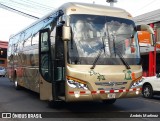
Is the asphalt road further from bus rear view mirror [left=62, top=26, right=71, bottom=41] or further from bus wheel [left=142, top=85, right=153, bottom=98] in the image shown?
bus wheel [left=142, top=85, right=153, bottom=98]

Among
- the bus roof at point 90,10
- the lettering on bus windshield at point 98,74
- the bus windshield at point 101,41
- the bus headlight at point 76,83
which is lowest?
the bus headlight at point 76,83

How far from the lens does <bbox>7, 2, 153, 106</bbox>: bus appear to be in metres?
9.04

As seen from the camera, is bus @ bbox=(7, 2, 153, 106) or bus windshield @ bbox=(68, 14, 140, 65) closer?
bus @ bbox=(7, 2, 153, 106)

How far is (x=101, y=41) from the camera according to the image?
31.2 feet

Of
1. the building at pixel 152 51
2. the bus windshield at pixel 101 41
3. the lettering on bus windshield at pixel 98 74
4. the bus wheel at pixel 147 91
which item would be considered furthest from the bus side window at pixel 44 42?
the building at pixel 152 51

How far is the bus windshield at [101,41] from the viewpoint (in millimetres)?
9234

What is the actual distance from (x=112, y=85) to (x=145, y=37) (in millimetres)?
15321

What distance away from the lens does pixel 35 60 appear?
12703 mm

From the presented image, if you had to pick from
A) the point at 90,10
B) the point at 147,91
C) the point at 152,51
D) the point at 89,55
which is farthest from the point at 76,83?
the point at 152,51

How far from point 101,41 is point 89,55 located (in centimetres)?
61

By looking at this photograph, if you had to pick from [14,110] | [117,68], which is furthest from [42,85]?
[117,68]

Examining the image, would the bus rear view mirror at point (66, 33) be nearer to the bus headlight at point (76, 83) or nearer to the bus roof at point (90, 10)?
the bus roof at point (90, 10)

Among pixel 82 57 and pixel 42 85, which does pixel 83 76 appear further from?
pixel 42 85

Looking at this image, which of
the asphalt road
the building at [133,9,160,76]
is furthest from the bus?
the building at [133,9,160,76]
